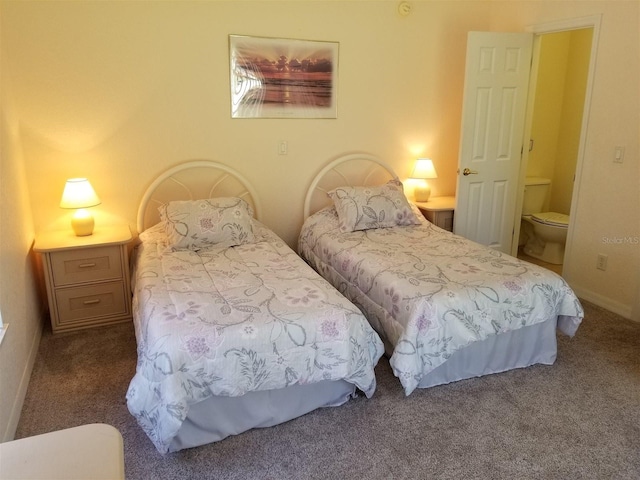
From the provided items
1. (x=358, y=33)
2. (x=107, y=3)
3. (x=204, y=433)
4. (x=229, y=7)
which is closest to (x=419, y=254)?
(x=204, y=433)

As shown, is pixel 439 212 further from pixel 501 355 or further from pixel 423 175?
pixel 501 355

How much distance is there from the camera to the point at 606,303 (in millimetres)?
3465

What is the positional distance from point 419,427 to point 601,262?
7.12 feet

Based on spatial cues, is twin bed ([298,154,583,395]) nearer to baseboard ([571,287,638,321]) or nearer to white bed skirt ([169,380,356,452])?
white bed skirt ([169,380,356,452])

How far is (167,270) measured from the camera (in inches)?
106

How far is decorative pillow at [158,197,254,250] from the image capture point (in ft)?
10.1

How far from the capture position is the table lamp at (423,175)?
401cm

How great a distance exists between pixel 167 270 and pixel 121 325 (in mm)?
754

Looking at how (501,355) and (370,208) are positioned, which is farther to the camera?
(370,208)

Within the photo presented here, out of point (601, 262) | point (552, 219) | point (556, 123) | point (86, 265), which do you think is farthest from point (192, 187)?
point (556, 123)

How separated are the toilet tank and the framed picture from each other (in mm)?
2211

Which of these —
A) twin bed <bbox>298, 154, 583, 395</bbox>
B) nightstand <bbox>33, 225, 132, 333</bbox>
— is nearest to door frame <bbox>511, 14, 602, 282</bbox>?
twin bed <bbox>298, 154, 583, 395</bbox>

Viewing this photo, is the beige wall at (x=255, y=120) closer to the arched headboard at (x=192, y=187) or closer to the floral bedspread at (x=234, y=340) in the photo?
the arched headboard at (x=192, y=187)

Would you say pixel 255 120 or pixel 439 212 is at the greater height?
pixel 255 120
